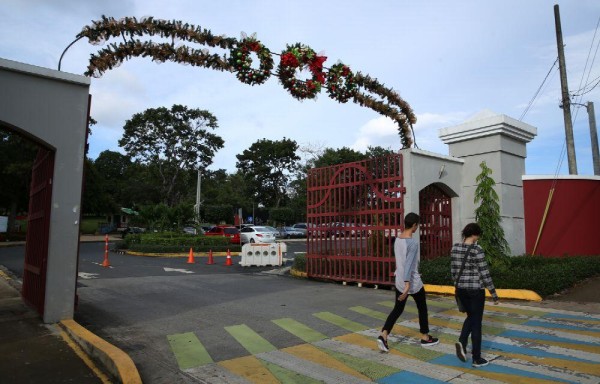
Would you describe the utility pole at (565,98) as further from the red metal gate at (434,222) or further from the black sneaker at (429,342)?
the black sneaker at (429,342)

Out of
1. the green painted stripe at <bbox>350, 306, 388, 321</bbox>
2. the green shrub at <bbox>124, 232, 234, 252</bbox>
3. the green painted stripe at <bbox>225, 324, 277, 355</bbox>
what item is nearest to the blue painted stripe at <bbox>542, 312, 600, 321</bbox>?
the green painted stripe at <bbox>350, 306, 388, 321</bbox>

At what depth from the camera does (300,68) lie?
330 inches

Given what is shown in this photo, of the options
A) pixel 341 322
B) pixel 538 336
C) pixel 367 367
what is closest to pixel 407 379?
pixel 367 367

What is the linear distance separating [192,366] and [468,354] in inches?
127

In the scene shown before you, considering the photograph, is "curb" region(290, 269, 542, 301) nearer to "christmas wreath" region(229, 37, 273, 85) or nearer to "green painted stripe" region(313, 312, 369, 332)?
"green painted stripe" region(313, 312, 369, 332)

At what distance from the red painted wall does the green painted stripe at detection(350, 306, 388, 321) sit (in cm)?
606

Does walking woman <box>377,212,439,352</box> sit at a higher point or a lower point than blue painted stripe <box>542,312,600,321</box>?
higher

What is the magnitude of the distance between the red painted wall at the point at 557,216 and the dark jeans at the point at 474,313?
768cm

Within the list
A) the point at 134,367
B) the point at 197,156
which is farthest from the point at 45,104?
the point at 197,156

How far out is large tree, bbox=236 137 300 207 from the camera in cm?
6050

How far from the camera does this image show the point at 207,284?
1126cm

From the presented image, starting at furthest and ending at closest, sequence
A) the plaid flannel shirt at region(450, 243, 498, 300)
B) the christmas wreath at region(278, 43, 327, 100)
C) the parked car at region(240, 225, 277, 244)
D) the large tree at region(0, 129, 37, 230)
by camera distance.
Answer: the large tree at region(0, 129, 37, 230) < the parked car at region(240, 225, 277, 244) < the christmas wreath at region(278, 43, 327, 100) < the plaid flannel shirt at region(450, 243, 498, 300)

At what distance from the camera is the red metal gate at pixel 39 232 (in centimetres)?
668

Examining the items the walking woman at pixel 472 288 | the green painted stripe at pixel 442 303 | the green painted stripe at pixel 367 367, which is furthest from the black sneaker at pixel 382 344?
the green painted stripe at pixel 442 303
